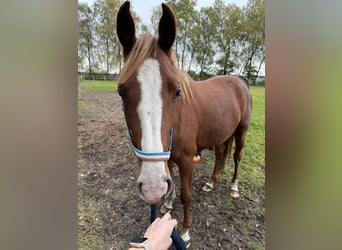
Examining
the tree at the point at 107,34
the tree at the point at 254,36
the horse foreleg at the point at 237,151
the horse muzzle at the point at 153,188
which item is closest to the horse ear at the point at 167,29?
the tree at the point at 107,34

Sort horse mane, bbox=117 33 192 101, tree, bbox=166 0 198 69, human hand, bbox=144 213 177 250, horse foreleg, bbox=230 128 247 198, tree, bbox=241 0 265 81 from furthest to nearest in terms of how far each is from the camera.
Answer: horse foreleg, bbox=230 128 247 198 < tree, bbox=166 0 198 69 < tree, bbox=241 0 265 81 < horse mane, bbox=117 33 192 101 < human hand, bbox=144 213 177 250

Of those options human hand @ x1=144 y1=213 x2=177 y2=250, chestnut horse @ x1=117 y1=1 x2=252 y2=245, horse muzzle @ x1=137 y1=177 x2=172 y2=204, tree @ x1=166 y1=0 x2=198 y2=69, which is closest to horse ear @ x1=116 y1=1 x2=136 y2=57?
chestnut horse @ x1=117 y1=1 x2=252 y2=245

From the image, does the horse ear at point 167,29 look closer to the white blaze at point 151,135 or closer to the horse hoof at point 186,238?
the white blaze at point 151,135

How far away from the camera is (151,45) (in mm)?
704

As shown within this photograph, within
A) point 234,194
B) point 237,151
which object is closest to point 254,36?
point 237,151

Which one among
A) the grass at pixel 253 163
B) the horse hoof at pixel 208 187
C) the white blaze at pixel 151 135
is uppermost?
the white blaze at pixel 151 135

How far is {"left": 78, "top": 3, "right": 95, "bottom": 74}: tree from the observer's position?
36.1 inches

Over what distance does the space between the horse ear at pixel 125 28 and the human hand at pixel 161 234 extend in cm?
62

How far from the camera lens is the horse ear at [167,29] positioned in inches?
27.9

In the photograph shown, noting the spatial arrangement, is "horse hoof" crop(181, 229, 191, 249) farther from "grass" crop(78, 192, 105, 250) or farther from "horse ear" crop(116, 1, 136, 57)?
"horse ear" crop(116, 1, 136, 57)

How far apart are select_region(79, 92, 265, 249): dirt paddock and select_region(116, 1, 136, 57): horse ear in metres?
0.92
